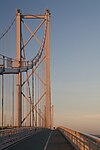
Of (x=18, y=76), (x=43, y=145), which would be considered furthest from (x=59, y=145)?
(x=18, y=76)

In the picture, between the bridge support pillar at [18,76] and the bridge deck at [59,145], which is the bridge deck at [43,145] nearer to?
the bridge deck at [59,145]

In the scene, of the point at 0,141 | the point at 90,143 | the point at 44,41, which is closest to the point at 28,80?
the point at 44,41

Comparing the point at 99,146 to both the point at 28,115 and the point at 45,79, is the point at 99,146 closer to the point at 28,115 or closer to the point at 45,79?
the point at 28,115

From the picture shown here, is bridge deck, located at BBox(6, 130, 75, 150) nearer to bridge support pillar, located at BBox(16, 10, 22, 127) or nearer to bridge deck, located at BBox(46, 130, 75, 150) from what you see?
bridge deck, located at BBox(46, 130, 75, 150)

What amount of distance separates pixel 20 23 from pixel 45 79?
12.2 metres

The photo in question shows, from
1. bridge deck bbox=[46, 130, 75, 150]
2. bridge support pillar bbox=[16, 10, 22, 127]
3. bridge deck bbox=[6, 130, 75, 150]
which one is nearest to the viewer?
bridge deck bbox=[46, 130, 75, 150]

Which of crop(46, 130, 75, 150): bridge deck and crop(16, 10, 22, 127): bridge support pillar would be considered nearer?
crop(46, 130, 75, 150): bridge deck

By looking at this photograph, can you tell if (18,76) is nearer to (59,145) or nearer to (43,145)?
(43,145)

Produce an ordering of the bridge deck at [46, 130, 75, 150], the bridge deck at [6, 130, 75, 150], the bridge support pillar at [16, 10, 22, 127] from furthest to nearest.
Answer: the bridge support pillar at [16, 10, 22, 127], the bridge deck at [6, 130, 75, 150], the bridge deck at [46, 130, 75, 150]

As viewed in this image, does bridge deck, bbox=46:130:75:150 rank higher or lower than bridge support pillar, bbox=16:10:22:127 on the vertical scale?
lower


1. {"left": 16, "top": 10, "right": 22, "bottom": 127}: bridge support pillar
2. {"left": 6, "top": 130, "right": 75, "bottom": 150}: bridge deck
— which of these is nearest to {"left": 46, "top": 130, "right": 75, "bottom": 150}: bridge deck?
{"left": 6, "top": 130, "right": 75, "bottom": 150}: bridge deck

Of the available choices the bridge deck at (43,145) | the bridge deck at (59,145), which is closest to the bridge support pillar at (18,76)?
the bridge deck at (43,145)

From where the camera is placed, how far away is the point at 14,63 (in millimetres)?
57219

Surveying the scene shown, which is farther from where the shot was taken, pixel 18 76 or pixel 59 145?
pixel 18 76
